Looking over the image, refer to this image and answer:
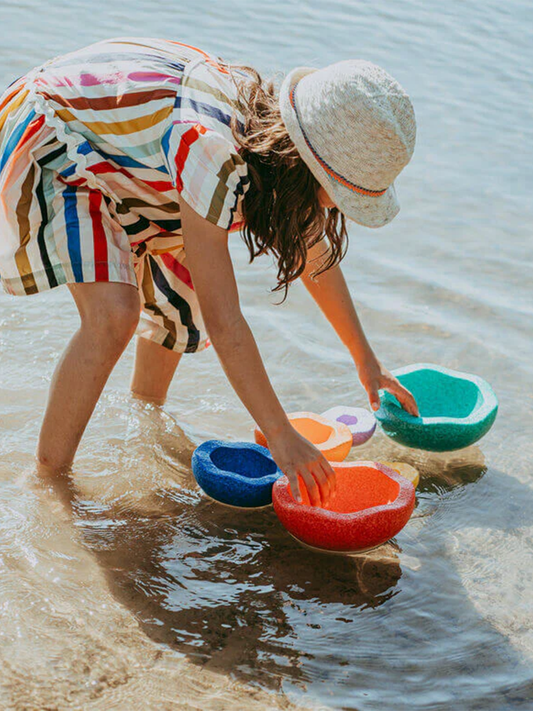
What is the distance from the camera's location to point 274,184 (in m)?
2.02

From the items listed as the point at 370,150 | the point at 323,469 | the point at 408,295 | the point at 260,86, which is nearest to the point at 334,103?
the point at 370,150

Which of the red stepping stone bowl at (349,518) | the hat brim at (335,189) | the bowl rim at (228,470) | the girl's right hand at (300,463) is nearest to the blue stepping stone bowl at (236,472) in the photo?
the bowl rim at (228,470)

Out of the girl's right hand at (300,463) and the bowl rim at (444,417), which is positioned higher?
the girl's right hand at (300,463)

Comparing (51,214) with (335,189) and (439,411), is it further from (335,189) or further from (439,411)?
(439,411)

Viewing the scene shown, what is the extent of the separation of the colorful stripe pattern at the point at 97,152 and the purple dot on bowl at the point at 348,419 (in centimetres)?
84

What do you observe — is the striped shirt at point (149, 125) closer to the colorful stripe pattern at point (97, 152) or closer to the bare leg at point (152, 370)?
the colorful stripe pattern at point (97, 152)

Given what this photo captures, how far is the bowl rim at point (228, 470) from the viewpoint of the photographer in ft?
7.45

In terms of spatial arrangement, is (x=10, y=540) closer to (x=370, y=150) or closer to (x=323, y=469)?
(x=323, y=469)

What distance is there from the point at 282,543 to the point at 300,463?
0.33 metres

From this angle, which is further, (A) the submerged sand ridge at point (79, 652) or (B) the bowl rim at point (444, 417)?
(B) the bowl rim at point (444, 417)

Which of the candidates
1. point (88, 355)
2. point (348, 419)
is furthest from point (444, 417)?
point (88, 355)

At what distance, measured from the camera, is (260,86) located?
2.15 m

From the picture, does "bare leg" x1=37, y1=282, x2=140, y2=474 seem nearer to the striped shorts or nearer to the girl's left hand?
the striped shorts

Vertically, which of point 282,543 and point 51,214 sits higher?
point 51,214
